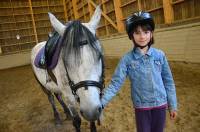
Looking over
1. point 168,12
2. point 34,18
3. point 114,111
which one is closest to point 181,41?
point 168,12

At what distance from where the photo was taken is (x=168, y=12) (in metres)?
6.58

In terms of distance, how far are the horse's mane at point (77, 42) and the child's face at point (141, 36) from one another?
0.30 metres

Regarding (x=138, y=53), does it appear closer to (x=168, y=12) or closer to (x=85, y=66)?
(x=85, y=66)

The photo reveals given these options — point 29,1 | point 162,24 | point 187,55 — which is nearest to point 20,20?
point 29,1

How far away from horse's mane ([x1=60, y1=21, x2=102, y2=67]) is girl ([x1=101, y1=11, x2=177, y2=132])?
24 centimetres

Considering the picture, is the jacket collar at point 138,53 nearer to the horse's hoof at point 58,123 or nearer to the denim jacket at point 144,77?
the denim jacket at point 144,77

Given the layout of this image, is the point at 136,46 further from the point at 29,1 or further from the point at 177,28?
the point at 29,1

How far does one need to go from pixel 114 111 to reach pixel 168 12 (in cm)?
354

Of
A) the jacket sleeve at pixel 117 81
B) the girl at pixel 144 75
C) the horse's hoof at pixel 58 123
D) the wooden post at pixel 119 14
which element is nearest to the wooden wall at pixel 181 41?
the wooden post at pixel 119 14

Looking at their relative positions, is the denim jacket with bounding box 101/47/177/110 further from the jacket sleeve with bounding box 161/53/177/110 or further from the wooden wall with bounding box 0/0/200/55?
the wooden wall with bounding box 0/0/200/55

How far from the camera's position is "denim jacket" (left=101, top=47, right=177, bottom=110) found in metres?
1.97

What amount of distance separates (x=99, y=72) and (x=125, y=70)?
195mm

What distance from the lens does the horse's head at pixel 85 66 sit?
1876mm

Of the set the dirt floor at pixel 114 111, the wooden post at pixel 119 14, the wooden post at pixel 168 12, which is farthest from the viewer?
the wooden post at pixel 119 14
